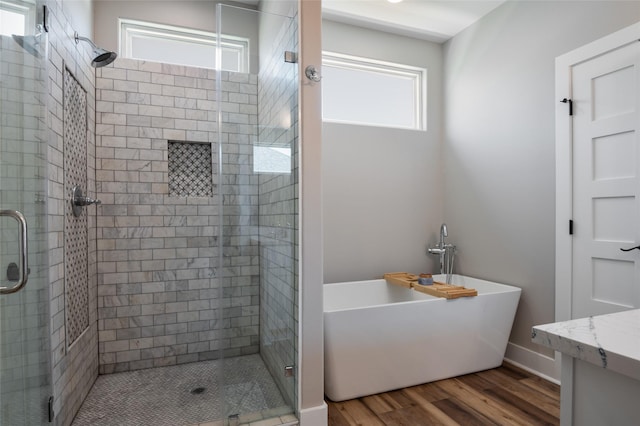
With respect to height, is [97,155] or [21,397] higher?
[97,155]

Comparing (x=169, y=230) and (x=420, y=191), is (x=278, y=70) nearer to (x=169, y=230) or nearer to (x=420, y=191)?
(x=169, y=230)

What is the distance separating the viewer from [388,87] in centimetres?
364

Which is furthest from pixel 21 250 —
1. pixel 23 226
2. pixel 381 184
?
pixel 381 184

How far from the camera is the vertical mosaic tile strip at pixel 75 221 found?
217 cm

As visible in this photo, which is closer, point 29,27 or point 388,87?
point 29,27

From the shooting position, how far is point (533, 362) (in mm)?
2758

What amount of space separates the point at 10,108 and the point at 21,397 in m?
1.11

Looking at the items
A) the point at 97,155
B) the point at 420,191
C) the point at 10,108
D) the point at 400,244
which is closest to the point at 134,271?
the point at 97,155

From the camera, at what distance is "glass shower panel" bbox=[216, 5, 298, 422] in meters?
2.06

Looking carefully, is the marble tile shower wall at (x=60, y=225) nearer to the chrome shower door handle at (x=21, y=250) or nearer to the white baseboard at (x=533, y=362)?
the chrome shower door handle at (x=21, y=250)

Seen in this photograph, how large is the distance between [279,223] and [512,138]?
210 cm

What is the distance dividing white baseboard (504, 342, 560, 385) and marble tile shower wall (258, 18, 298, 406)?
1864mm

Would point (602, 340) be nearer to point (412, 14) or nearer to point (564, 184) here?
point (564, 184)

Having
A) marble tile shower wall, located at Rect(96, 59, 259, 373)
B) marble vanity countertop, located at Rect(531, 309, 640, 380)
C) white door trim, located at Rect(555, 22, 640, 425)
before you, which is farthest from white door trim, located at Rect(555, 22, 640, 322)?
marble tile shower wall, located at Rect(96, 59, 259, 373)
